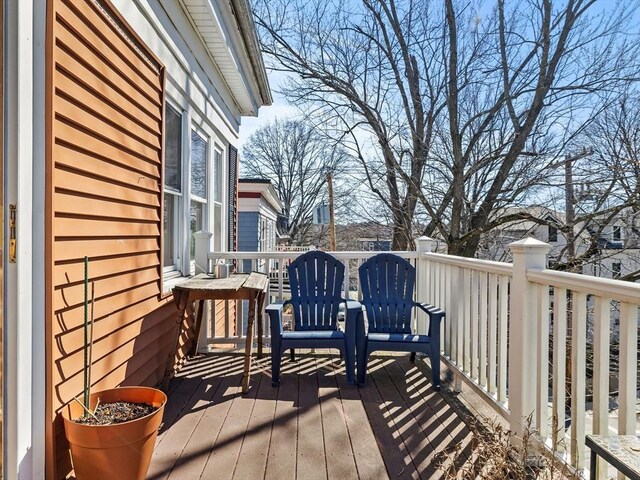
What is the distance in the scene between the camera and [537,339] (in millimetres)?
2188

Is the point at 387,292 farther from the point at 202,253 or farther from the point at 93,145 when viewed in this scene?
the point at 93,145

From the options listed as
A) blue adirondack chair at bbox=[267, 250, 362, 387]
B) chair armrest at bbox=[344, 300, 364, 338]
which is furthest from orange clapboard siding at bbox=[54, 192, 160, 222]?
chair armrest at bbox=[344, 300, 364, 338]

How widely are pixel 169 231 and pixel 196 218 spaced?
2.51ft

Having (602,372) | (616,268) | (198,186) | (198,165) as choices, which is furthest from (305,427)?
(616,268)

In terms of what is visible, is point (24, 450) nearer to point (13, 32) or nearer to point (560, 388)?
point (13, 32)

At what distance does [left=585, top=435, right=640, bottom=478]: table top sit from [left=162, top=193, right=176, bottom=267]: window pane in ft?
10.1

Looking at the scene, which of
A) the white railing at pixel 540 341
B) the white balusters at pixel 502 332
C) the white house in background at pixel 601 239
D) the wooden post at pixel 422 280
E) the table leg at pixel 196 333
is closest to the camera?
the white railing at pixel 540 341

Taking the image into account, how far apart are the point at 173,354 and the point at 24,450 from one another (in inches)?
62.4

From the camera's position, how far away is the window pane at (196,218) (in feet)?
13.9

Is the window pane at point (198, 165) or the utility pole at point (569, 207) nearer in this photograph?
the window pane at point (198, 165)

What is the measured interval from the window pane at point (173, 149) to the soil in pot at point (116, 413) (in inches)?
72.6

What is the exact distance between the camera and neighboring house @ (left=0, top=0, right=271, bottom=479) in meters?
1.64

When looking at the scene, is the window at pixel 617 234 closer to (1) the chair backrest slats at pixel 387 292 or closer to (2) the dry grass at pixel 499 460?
(1) the chair backrest slats at pixel 387 292

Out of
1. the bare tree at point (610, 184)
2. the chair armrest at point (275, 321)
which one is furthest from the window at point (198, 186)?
the bare tree at point (610, 184)
